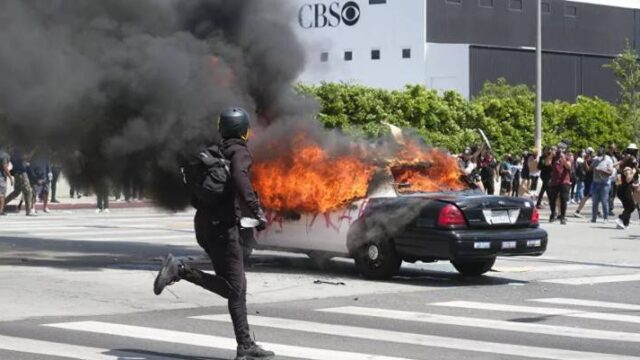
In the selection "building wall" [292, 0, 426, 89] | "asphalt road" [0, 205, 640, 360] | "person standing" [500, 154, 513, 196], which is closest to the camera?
"asphalt road" [0, 205, 640, 360]

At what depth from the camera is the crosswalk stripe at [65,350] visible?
8.95 metres

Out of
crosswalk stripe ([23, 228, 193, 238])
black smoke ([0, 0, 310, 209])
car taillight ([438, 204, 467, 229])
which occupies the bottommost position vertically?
crosswalk stripe ([23, 228, 193, 238])

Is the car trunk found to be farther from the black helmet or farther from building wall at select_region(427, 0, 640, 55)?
building wall at select_region(427, 0, 640, 55)

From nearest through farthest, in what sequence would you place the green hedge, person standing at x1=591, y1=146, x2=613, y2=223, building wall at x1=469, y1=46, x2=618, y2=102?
1. person standing at x1=591, y1=146, x2=613, y2=223
2. the green hedge
3. building wall at x1=469, y1=46, x2=618, y2=102

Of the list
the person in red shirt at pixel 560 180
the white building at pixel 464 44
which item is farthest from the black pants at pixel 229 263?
the white building at pixel 464 44

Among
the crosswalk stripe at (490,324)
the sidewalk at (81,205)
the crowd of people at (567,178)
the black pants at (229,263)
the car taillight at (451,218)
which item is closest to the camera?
the black pants at (229,263)

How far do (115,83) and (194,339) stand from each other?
5682mm

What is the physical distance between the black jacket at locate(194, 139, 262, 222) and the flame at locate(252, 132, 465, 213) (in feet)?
18.5

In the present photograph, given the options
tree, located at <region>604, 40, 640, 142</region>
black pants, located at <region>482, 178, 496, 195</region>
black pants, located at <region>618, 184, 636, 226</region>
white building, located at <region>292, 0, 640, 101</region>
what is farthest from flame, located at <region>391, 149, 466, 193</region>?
white building, located at <region>292, 0, 640, 101</region>

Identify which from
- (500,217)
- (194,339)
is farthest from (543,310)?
(194,339)

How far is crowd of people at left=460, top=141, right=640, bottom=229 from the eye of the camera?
2355 cm

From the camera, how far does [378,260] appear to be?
14156 millimetres

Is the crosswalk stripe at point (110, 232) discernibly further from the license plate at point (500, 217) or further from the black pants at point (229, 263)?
the black pants at point (229, 263)

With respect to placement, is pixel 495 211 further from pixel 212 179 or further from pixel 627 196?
pixel 627 196
